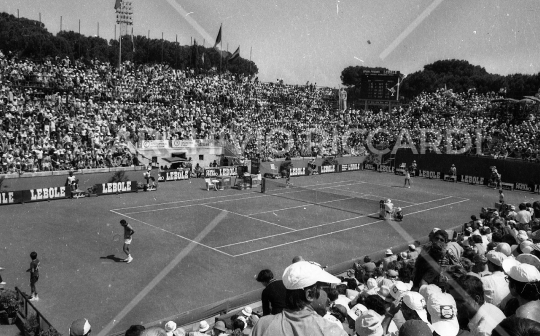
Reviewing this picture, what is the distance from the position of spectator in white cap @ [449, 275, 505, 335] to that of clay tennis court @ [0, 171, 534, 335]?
21.4 ft

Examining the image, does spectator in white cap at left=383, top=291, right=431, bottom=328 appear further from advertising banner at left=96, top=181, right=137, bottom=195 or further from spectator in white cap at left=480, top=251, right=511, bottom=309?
advertising banner at left=96, top=181, right=137, bottom=195

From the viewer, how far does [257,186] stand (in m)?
36.1

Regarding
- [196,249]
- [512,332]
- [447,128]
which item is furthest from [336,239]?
[447,128]

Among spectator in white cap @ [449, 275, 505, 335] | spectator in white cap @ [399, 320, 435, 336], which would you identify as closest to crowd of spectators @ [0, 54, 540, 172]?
spectator in white cap @ [449, 275, 505, 335]

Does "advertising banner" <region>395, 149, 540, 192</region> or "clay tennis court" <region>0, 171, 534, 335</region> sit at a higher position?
"advertising banner" <region>395, 149, 540, 192</region>

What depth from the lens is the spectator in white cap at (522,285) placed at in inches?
211

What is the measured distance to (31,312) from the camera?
11.4 meters

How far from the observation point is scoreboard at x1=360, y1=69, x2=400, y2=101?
59219mm

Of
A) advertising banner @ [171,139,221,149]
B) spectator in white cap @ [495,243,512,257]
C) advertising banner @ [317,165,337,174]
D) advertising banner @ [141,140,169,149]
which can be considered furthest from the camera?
advertising banner @ [317,165,337,174]

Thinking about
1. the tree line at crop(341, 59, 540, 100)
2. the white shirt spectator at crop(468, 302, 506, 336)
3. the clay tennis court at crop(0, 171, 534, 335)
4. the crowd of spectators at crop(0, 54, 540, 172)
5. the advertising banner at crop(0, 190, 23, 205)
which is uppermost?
the tree line at crop(341, 59, 540, 100)

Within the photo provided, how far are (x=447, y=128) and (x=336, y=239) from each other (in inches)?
1344

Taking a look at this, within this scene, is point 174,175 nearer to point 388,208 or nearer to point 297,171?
point 297,171

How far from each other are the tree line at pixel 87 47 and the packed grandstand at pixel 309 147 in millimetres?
14876

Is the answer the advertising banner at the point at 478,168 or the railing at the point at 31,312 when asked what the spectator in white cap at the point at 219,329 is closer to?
the railing at the point at 31,312
